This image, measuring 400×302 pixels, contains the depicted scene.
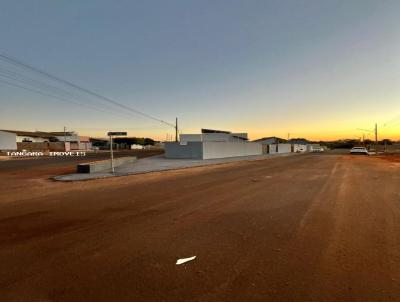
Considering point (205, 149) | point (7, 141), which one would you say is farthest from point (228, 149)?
point (7, 141)

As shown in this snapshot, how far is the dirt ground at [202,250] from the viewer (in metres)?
3.22

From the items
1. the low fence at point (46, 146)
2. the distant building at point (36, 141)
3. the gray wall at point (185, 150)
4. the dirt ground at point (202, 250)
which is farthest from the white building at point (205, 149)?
the distant building at point (36, 141)

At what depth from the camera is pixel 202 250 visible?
14.6 ft

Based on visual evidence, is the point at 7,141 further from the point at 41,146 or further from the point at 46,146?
the point at 46,146

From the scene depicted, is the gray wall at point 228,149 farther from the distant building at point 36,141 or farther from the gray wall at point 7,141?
the gray wall at point 7,141

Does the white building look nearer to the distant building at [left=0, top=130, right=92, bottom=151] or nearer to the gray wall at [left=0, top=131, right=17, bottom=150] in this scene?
the distant building at [left=0, top=130, right=92, bottom=151]

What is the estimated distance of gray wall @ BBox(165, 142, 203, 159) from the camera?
110 ft

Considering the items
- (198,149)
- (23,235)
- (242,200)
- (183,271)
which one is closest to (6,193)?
(23,235)

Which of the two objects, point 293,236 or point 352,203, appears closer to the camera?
point 293,236

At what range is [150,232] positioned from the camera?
542 cm

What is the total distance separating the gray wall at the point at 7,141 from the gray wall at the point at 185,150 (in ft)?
142

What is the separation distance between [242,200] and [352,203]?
3.31 meters

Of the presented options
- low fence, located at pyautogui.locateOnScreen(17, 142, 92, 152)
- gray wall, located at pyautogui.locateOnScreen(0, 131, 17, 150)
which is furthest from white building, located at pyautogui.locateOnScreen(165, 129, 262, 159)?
gray wall, located at pyautogui.locateOnScreen(0, 131, 17, 150)

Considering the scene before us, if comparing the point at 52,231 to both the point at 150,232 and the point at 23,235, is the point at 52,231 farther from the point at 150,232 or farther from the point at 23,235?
the point at 150,232
